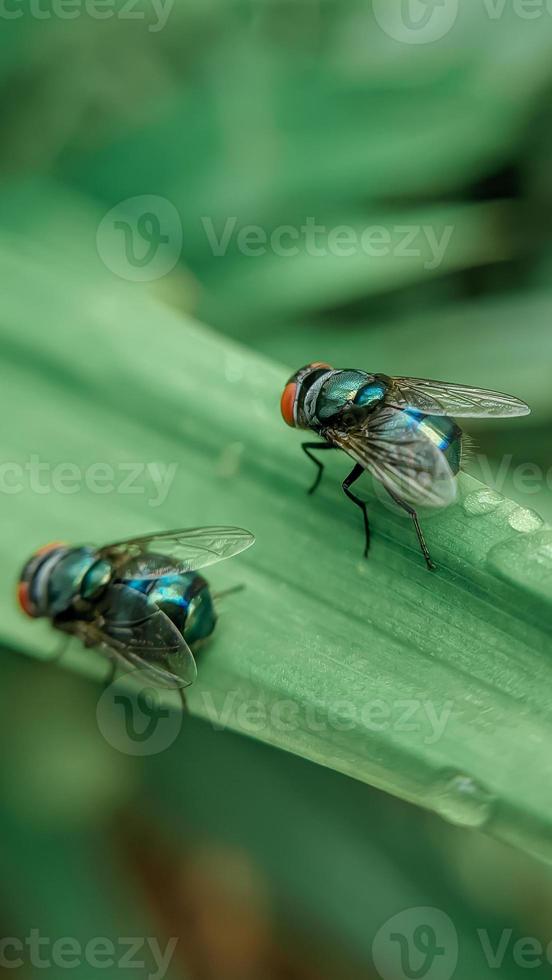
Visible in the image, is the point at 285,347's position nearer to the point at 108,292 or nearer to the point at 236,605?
the point at 108,292

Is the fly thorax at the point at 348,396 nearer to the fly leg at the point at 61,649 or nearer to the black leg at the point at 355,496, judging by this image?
the black leg at the point at 355,496

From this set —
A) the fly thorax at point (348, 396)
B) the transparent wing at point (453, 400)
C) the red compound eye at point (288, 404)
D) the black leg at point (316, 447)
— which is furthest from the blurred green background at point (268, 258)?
the red compound eye at point (288, 404)

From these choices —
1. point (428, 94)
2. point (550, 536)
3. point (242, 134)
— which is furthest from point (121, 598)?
point (428, 94)

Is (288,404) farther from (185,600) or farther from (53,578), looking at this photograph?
(53,578)

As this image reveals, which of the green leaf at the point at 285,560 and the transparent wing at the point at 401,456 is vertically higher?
the transparent wing at the point at 401,456

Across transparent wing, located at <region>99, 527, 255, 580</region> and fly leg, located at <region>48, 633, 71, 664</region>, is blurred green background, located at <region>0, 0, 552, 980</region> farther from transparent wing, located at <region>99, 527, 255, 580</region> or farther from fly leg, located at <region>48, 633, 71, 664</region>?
transparent wing, located at <region>99, 527, 255, 580</region>

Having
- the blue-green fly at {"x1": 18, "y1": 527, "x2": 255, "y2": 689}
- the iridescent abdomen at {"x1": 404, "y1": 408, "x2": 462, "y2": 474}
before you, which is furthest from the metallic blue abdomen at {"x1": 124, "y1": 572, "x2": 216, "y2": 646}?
the iridescent abdomen at {"x1": 404, "y1": 408, "x2": 462, "y2": 474}

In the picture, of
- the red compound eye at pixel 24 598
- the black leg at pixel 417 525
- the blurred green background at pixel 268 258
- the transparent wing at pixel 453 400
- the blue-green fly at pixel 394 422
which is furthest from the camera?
the blurred green background at pixel 268 258

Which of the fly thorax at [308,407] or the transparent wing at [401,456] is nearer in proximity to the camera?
the transparent wing at [401,456]
